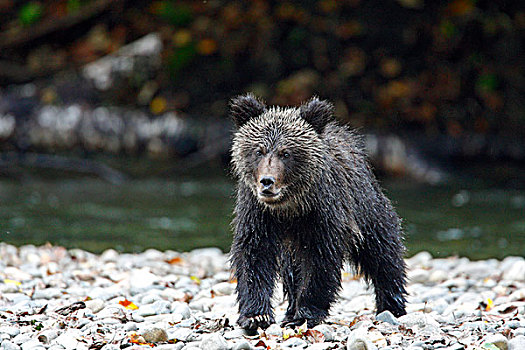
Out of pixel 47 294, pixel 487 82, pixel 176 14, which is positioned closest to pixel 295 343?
pixel 47 294

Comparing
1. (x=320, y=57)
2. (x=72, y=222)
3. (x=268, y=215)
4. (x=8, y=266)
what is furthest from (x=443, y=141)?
(x=268, y=215)

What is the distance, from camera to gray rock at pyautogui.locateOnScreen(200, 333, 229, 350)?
381cm

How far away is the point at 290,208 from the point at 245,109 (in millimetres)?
725

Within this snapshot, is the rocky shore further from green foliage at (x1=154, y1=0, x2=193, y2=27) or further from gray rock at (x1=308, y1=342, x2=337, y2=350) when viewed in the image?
green foliage at (x1=154, y1=0, x2=193, y2=27)

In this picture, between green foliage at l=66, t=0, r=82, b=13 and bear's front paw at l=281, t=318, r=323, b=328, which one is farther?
green foliage at l=66, t=0, r=82, b=13

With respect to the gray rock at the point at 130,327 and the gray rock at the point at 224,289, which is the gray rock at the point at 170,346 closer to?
the gray rock at the point at 130,327

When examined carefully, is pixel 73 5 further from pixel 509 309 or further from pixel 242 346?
pixel 242 346

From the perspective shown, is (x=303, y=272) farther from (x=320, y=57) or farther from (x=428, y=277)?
(x=320, y=57)

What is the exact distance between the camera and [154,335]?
4.08 meters

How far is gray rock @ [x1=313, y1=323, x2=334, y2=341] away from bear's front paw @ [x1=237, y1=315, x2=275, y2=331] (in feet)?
0.96

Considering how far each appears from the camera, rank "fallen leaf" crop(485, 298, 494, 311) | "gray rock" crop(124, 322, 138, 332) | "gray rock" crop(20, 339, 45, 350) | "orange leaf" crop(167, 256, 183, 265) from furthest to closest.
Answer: "orange leaf" crop(167, 256, 183, 265), "fallen leaf" crop(485, 298, 494, 311), "gray rock" crop(124, 322, 138, 332), "gray rock" crop(20, 339, 45, 350)

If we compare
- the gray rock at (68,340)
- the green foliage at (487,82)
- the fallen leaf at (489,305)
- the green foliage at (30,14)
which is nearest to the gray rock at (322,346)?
the gray rock at (68,340)

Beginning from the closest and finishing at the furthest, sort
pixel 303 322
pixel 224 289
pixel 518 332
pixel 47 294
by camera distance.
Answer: pixel 518 332, pixel 303 322, pixel 47 294, pixel 224 289

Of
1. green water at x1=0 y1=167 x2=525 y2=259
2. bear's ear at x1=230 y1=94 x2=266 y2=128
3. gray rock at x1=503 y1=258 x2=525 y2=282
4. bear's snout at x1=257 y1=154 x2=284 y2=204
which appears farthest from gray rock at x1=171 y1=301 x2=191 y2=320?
green water at x1=0 y1=167 x2=525 y2=259
